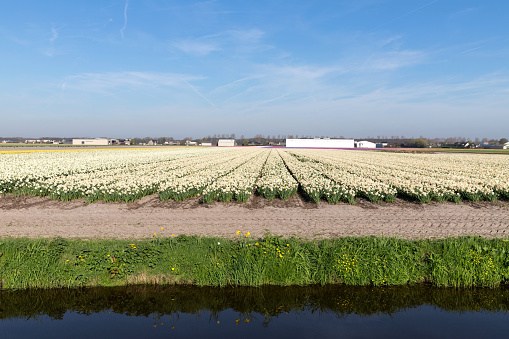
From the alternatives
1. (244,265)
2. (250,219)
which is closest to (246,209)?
(250,219)

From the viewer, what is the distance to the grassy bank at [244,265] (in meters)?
7.27

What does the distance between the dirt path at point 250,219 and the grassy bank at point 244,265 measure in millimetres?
2187

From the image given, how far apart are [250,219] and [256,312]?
19.7 ft

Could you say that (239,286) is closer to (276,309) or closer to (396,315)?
(276,309)

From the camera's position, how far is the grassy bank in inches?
286

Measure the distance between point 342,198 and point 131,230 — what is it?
1133 centimetres

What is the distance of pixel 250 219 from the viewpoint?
12.2 m

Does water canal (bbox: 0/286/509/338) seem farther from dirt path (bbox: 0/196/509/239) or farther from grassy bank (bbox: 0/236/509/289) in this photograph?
dirt path (bbox: 0/196/509/239)

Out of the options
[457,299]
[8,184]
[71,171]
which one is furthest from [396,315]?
[71,171]

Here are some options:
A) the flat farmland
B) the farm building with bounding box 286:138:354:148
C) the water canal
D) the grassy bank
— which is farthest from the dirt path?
the farm building with bounding box 286:138:354:148

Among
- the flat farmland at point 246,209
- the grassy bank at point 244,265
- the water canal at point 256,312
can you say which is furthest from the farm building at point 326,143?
the water canal at point 256,312

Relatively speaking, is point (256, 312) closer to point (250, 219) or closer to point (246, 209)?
point (250, 219)

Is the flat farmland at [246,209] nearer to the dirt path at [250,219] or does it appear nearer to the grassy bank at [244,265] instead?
the dirt path at [250,219]

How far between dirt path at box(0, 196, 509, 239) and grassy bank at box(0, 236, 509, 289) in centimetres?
219
